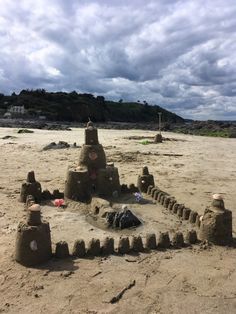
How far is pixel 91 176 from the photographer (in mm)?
10703

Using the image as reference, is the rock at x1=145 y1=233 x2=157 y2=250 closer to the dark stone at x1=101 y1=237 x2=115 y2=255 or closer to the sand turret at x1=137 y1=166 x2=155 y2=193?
the dark stone at x1=101 y1=237 x2=115 y2=255

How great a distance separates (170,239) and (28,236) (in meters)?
2.71

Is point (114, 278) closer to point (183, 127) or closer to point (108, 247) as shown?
point (108, 247)

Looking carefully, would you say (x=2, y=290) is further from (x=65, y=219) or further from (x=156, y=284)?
(x=65, y=219)

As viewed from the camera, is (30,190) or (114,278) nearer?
(114,278)

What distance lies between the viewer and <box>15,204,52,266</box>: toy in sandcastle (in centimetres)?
631

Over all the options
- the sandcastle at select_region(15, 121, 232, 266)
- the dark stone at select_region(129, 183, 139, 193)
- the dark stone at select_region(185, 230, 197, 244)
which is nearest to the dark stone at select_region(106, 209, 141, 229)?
the sandcastle at select_region(15, 121, 232, 266)

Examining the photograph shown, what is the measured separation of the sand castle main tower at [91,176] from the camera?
10.4m

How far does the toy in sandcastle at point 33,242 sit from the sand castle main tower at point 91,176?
3877 mm

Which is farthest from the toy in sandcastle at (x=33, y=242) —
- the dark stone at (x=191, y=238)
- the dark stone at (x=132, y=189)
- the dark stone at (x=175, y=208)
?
the dark stone at (x=132, y=189)

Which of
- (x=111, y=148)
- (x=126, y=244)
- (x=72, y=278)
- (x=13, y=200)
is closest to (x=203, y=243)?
(x=126, y=244)

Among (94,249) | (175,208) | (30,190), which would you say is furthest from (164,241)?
(30,190)

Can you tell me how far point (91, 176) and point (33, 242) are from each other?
4.51 metres

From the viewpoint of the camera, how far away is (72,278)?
233 inches
